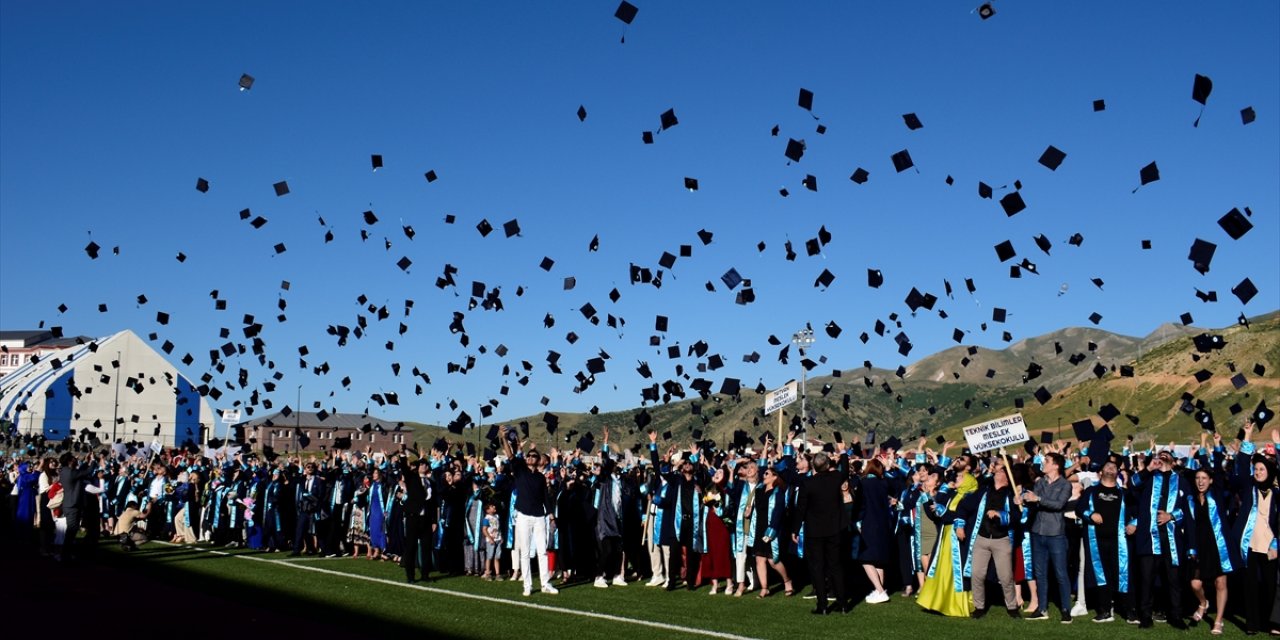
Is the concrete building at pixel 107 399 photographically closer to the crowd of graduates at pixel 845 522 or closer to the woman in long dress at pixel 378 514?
the woman in long dress at pixel 378 514

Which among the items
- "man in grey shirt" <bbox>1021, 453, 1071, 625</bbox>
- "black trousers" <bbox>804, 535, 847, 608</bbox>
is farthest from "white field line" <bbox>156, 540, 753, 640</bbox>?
"man in grey shirt" <bbox>1021, 453, 1071, 625</bbox>

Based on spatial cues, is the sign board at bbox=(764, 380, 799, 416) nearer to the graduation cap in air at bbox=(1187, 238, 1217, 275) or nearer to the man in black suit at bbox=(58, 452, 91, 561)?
the graduation cap in air at bbox=(1187, 238, 1217, 275)

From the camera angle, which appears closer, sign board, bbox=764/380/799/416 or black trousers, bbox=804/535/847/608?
black trousers, bbox=804/535/847/608

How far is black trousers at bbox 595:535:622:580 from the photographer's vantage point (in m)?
16.4

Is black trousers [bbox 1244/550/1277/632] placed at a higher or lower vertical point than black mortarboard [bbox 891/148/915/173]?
lower

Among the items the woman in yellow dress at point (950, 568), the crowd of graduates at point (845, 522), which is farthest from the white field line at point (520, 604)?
the woman in yellow dress at point (950, 568)

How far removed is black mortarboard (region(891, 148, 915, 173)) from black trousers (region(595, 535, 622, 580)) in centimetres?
831

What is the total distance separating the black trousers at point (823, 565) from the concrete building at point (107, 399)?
7232 cm

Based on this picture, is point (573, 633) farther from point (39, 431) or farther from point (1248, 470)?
point (39, 431)

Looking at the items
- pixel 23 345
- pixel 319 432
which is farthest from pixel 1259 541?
pixel 23 345

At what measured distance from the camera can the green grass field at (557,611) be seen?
37.1 feet

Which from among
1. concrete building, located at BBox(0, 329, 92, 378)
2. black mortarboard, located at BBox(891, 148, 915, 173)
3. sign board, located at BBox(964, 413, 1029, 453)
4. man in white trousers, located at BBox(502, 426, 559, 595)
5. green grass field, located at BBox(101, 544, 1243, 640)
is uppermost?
concrete building, located at BBox(0, 329, 92, 378)

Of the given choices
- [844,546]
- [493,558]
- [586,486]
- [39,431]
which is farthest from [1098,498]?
[39,431]

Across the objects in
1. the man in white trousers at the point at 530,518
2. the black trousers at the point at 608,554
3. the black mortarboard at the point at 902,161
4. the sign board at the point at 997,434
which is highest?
the black mortarboard at the point at 902,161
